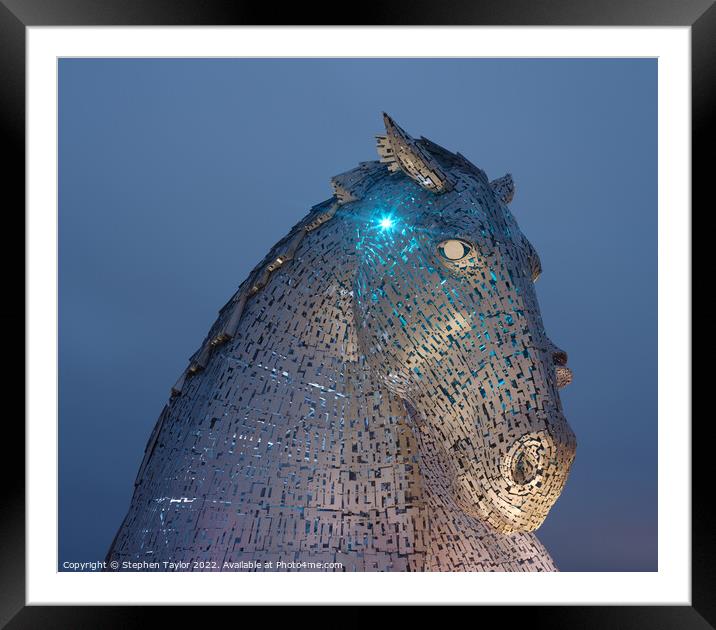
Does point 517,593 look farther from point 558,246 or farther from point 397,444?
point 558,246

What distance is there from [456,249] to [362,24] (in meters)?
1.26

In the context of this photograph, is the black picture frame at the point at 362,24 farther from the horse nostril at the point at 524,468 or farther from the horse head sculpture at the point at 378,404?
the horse nostril at the point at 524,468

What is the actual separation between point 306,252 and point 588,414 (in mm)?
6666

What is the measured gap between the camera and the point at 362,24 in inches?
116

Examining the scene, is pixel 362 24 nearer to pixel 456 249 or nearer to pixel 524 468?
pixel 456 249

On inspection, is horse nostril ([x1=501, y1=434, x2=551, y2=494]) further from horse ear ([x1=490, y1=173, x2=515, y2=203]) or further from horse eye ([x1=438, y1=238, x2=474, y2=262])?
horse ear ([x1=490, y1=173, x2=515, y2=203])

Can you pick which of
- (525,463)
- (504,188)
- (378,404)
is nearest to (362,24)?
(504,188)

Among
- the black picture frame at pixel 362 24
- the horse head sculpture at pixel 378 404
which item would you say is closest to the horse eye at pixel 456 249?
the horse head sculpture at pixel 378 404

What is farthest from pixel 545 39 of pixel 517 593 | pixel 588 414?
pixel 588 414

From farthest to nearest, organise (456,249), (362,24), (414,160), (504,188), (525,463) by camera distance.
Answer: (362,24)
(504,188)
(414,160)
(456,249)
(525,463)

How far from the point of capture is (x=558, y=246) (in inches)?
361

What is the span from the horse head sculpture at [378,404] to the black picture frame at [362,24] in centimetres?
70

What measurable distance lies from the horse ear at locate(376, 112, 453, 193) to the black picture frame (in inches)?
33.3

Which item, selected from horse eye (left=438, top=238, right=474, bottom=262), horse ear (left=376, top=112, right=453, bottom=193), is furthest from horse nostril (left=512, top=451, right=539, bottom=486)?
horse ear (left=376, top=112, right=453, bottom=193)
